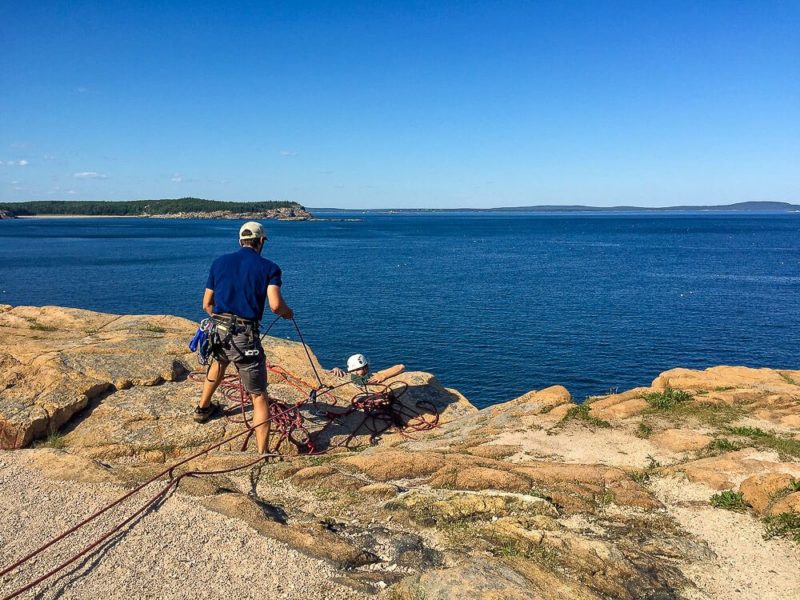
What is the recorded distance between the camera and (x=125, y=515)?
6445mm

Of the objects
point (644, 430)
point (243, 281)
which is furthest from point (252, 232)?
point (644, 430)

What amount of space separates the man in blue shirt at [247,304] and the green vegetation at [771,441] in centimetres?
720

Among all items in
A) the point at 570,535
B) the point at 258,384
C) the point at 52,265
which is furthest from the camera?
the point at 52,265

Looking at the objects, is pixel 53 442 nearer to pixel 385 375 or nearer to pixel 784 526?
pixel 385 375

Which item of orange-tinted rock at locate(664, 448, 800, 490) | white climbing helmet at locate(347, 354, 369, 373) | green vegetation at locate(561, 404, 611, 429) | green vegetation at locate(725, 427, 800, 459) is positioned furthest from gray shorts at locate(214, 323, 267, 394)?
green vegetation at locate(725, 427, 800, 459)

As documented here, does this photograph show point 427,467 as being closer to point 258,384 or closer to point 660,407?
point 258,384

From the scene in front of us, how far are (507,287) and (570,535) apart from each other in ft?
174

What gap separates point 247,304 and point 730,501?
6.78 m

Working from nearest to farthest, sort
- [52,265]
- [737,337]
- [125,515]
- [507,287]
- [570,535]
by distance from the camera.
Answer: [570,535] → [125,515] → [737,337] → [507,287] → [52,265]

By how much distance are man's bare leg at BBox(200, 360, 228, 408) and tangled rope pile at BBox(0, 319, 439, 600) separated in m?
0.56

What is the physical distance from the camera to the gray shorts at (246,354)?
8.44 metres

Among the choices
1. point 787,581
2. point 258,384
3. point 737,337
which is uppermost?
point 258,384

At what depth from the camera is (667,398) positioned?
10.3 metres

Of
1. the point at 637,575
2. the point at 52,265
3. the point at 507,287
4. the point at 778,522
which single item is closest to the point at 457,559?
the point at 637,575
